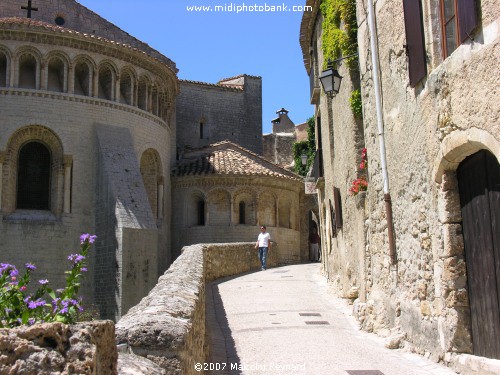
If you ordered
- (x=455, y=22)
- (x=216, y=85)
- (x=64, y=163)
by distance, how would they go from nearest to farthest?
(x=455, y=22) < (x=64, y=163) < (x=216, y=85)

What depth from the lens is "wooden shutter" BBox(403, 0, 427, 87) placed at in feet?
22.4

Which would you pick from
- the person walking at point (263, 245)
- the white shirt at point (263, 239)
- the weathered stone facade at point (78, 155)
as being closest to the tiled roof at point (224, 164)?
the weathered stone facade at point (78, 155)

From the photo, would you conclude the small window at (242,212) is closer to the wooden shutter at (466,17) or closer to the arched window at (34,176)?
the arched window at (34,176)

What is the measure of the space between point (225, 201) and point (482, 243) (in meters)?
19.5

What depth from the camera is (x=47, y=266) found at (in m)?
18.2

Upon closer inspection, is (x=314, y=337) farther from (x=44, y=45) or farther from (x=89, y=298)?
(x=44, y=45)

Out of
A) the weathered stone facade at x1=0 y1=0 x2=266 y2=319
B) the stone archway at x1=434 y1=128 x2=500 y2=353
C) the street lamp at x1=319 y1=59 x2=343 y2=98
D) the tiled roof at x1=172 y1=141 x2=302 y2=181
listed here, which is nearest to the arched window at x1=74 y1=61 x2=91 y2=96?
the weathered stone facade at x1=0 y1=0 x2=266 y2=319

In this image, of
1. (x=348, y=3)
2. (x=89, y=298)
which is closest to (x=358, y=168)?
(x=348, y=3)

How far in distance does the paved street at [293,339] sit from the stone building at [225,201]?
10.7 metres

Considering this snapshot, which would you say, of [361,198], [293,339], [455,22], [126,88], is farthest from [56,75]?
[455,22]

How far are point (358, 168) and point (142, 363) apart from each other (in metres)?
8.44

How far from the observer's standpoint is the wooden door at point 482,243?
5609 millimetres

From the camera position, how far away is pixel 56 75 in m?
19.8

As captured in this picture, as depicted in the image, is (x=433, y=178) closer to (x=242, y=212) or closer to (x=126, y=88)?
(x=126, y=88)
